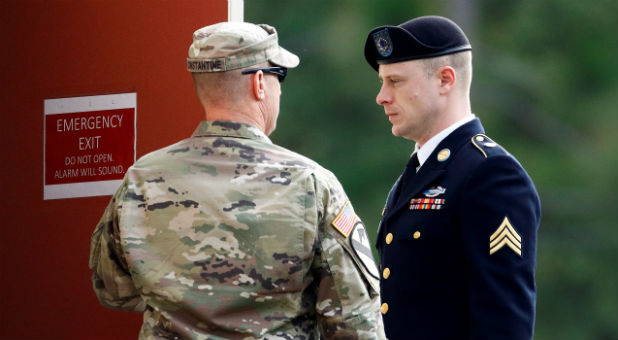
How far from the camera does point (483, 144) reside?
10.3 feet

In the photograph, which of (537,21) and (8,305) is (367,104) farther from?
(8,305)

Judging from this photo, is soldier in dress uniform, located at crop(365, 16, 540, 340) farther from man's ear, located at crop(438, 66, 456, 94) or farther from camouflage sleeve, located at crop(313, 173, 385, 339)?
camouflage sleeve, located at crop(313, 173, 385, 339)

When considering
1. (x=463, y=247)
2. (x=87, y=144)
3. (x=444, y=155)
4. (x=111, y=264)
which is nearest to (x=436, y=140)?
(x=444, y=155)

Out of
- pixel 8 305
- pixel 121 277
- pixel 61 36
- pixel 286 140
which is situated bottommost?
pixel 286 140

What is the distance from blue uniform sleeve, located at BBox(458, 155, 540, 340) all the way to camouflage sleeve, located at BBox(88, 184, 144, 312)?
34.4 inches

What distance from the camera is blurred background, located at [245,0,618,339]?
11117 millimetres

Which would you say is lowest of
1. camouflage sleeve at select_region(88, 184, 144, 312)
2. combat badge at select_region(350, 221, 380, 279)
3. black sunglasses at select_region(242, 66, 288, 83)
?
camouflage sleeve at select_region(88, 184, 144, 312)

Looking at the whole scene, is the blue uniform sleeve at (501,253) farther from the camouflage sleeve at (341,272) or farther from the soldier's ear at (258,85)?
the soldier's ear at (258,85)

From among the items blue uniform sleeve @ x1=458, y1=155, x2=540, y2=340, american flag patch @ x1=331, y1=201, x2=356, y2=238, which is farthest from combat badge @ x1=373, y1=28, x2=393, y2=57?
american flag patch @ x1=331, y1=201, x2=356, y2=238

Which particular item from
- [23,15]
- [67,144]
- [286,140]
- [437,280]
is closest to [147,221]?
[437,280]

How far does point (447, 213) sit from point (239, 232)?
2.02 ft

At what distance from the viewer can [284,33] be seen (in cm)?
1154

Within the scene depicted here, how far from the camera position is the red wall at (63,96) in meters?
3.58

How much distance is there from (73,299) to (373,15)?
8.24 meters
